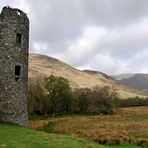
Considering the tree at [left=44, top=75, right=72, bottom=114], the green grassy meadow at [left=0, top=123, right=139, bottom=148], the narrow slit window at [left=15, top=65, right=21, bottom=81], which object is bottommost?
the green grassy meadow at [left=0, top=123, right=139, bottom=148]

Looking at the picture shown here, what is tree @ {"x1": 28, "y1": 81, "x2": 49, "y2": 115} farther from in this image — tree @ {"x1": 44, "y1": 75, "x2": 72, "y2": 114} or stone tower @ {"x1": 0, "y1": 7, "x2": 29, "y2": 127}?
stone tower @ {"x1": 0, "y1": 7, "x2": 29, "y2": 127}

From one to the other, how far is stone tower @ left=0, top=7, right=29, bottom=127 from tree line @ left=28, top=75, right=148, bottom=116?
152 ft

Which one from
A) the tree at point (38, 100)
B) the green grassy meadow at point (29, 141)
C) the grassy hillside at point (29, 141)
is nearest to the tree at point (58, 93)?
the tree at point (38, 100)

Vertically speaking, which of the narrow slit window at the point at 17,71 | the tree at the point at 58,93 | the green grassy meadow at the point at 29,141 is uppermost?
the tree at the point at 58,93

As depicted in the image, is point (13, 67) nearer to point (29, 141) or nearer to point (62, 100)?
point (29, 141)

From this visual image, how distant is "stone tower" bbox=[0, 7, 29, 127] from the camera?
3766cm

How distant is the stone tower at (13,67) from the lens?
1483 inches

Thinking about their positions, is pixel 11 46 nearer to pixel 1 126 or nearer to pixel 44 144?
pixel 1 126

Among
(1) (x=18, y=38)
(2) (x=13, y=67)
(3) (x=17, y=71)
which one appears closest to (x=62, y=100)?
(3) (x=17, y=71)

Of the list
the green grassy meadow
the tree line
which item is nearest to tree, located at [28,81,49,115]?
the tree line

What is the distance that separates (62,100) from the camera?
9462cm

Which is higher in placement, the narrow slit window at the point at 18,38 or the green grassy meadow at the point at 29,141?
the narrow slit window at the point at 18,38

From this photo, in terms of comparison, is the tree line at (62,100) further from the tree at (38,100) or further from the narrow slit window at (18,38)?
the narrow slit window at (18,38)

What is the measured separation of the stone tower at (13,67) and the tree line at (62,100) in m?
46.5
